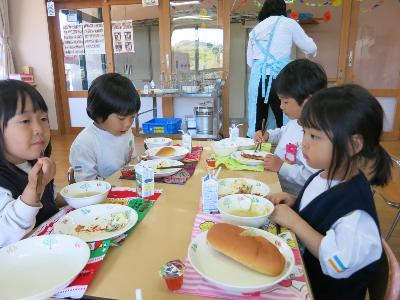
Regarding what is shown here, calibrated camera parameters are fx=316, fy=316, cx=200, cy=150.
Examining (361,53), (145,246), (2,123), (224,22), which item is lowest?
(145,246)

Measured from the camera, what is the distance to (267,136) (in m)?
1.98

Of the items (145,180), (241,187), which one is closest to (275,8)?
(241,187)

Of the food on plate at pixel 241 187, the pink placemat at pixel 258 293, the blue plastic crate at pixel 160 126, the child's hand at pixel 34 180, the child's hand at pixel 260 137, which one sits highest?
the child's hand at pixel 34 180

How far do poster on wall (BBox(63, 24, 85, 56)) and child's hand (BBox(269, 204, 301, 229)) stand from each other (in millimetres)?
4808

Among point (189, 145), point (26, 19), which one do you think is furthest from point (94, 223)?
point (26, 19)

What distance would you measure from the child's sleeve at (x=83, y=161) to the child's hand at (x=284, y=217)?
898 millimetres

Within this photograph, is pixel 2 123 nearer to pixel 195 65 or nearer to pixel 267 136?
pixel 267 136

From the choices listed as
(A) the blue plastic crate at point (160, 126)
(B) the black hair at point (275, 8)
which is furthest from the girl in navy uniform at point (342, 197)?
(A) the blue plastic crate at point (160, 126)

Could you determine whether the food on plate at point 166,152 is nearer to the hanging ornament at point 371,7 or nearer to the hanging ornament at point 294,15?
the hanging ornament at point 294,15

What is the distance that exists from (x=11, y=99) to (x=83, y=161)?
1.88ft

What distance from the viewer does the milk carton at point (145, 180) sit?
1105mm

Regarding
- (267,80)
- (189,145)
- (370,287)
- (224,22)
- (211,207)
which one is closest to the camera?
(370,287)

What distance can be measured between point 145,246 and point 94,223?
201mm

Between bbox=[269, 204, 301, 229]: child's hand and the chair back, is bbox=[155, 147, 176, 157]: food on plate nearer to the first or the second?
bbox=[269, 204, 301, 229]: child's hand
